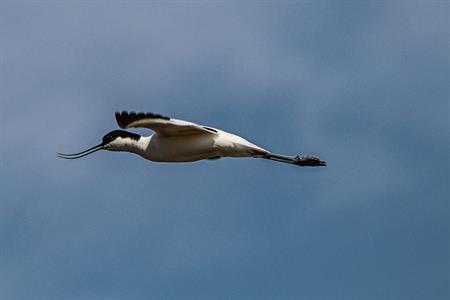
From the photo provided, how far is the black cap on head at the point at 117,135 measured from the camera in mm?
21188

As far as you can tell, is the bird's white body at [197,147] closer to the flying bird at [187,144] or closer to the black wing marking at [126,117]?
the flying bird at [187,144]

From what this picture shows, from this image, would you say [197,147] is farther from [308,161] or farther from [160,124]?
[308,161]

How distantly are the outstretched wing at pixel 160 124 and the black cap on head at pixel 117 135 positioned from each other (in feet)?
3.10

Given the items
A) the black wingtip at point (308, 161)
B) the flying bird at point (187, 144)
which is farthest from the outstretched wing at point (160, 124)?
the black wingtip at point (308, 161)

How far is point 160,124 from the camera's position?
1973 cm

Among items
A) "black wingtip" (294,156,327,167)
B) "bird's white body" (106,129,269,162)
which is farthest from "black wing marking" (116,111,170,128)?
"black wingtip" (294,156,327,167)

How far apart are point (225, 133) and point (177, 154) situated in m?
0.90

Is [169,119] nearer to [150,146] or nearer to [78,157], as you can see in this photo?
[150,146]

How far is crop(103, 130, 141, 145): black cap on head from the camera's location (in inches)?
834

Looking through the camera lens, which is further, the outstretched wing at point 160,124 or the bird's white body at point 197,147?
the bird's white body at point 197,147

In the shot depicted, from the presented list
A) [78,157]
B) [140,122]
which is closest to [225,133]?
[140,122]

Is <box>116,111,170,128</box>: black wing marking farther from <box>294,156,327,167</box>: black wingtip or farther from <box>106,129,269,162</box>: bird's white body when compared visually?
<box>294,156,327,167</box>: black wingtip

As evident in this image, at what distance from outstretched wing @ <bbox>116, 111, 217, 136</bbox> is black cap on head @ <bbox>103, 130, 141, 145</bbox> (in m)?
0.94

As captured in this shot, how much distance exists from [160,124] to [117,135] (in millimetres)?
2128
